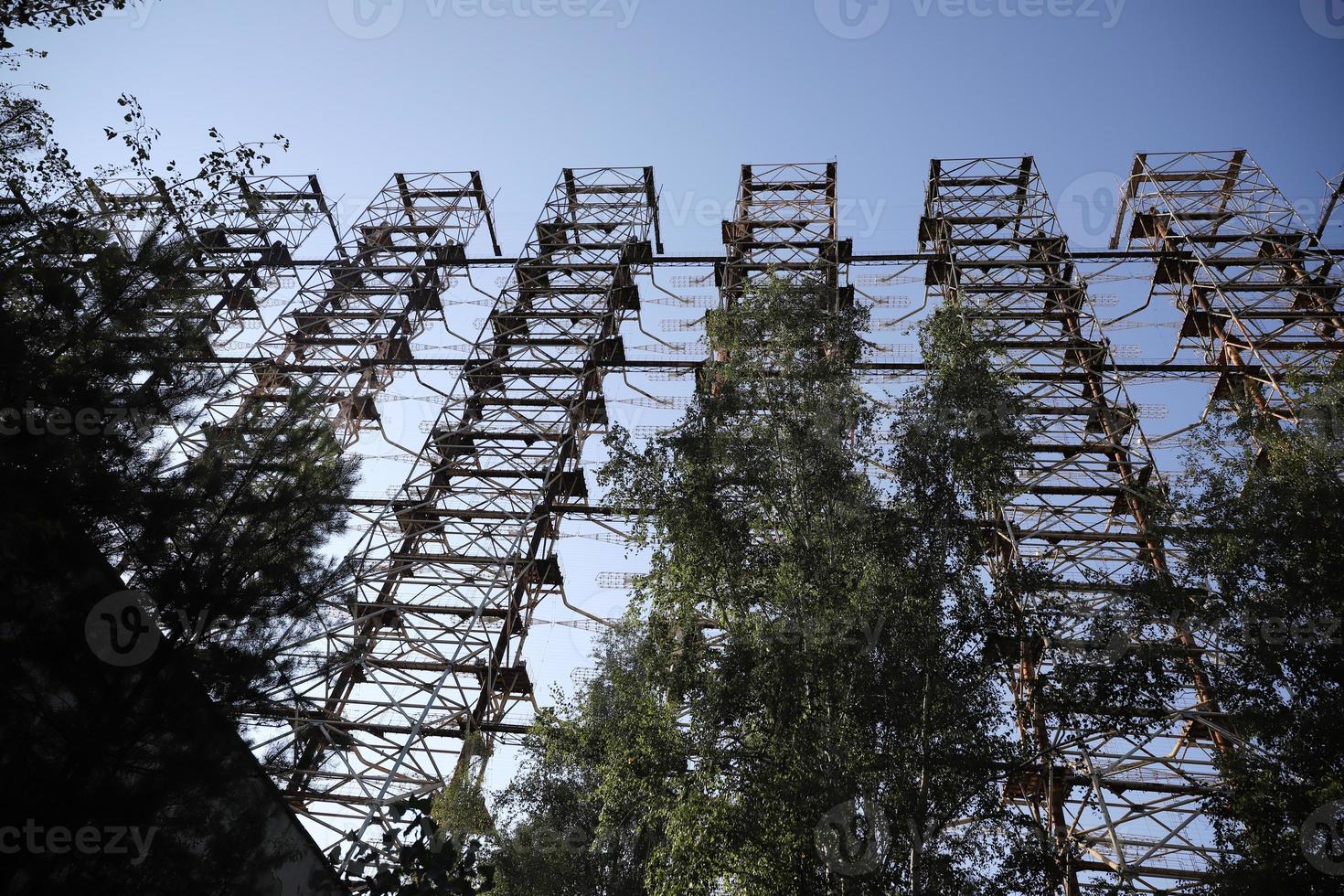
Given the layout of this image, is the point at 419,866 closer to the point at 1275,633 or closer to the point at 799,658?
the point at 799,658

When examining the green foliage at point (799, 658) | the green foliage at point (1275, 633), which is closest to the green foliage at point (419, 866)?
the green foliage at point (799, 658)

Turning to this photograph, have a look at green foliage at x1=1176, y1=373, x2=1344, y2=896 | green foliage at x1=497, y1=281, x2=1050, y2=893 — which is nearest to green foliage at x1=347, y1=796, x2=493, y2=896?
green foliage at x1=497, y1=281, x2=1050, y2=893

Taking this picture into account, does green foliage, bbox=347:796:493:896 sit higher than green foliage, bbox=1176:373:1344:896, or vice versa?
green foliage, bbox=1176:373:1344:896

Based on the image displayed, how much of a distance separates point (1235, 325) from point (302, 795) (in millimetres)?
22964

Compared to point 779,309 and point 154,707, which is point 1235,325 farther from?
point 154,707

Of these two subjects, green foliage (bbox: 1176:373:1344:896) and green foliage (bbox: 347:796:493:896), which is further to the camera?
green foliage (bbox: 1176:373:1344:896)

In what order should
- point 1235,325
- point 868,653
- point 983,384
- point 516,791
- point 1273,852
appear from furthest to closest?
point 1235,325 < point 516,791 < point 983,384 < point 868,653 < point 1273,852

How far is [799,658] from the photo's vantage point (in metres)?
10.0

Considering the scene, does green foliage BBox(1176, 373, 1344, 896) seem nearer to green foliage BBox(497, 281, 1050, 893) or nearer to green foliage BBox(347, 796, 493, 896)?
green foliage BBox(497, 281, 1050, 893)

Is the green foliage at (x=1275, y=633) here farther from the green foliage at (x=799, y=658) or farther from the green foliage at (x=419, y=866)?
the green foliage at (x=419, y=866)

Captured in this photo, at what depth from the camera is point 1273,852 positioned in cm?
906

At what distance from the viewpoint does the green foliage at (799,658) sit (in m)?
9.25

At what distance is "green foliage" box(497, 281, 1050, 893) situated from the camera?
30.3ft

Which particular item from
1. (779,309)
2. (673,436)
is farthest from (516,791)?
(779,309)
